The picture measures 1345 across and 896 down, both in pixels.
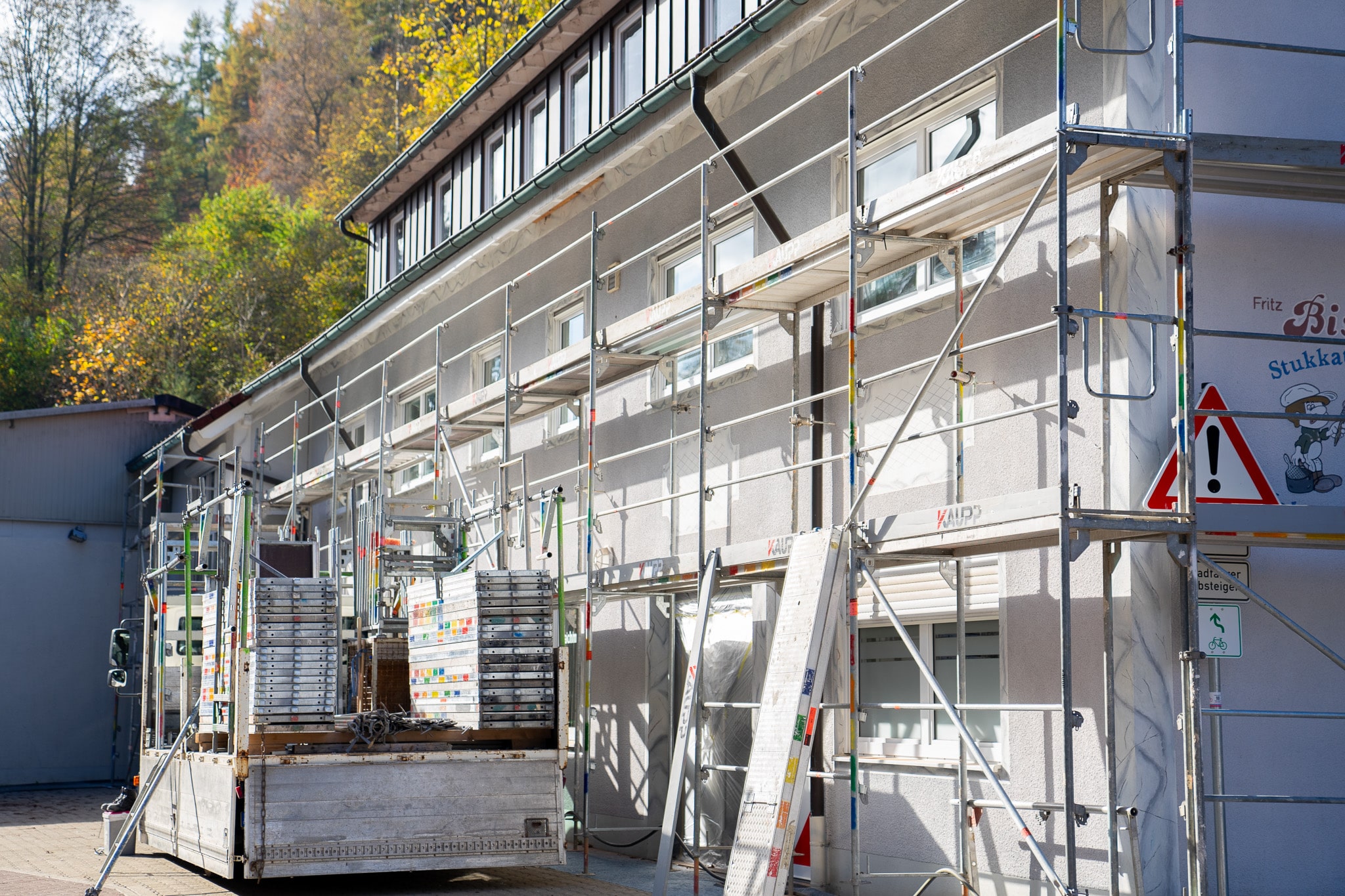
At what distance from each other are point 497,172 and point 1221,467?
38.4ft

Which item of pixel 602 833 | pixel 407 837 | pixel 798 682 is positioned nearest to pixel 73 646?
pixel 602 833

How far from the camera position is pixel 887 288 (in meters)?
10.2

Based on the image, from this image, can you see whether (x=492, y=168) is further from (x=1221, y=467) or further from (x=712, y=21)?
(x=1221, y=467)

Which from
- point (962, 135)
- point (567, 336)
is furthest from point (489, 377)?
point (962, 135)

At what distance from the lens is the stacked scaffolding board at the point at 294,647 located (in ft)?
35.9

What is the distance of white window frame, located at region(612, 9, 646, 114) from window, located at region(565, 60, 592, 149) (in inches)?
23.8

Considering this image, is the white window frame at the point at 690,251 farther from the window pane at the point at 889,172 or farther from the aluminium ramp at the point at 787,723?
the aluminium ramp at the point at 787,723

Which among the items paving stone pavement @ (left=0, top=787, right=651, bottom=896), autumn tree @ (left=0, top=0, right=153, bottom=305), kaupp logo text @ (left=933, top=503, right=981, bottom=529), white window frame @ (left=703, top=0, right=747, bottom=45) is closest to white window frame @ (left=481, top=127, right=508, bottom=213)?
white window frame @ (left=703, top=0, right=747, bottom=45)

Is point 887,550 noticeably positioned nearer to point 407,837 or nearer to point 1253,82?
point 1253,82

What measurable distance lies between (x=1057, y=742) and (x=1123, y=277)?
2.74 meters

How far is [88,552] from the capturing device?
957 inches

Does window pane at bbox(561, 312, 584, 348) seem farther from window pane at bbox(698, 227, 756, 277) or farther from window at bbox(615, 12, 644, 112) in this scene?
window pane at bbox(698, 227, 756, 277)

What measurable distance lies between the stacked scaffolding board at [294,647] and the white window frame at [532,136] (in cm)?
675

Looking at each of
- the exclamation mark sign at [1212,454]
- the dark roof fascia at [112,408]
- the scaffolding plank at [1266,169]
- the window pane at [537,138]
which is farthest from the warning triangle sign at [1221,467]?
the dark roof fascia at [112,408]
